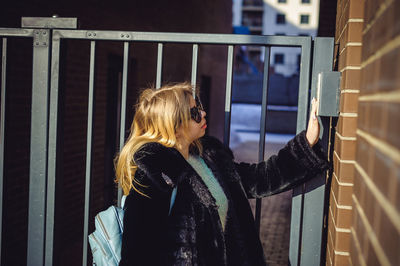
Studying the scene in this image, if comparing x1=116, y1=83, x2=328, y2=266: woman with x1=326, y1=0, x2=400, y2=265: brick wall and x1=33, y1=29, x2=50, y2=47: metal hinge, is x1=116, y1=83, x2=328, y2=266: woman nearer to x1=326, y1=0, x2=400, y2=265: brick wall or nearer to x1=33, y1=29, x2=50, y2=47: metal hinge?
x1=326, y1=0, x2=400, y2=265: brick wall

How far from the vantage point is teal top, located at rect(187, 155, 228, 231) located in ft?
6.75

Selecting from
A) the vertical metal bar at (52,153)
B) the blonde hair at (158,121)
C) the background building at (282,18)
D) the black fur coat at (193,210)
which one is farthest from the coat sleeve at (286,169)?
the background building at (282,18)

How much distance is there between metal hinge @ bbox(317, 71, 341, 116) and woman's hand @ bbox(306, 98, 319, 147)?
0.11 meters

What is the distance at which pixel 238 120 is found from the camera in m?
25.8

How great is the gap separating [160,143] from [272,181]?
603mm

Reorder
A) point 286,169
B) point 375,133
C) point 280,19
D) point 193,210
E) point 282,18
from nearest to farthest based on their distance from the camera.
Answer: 1. point 375,133
2. point 193,210
3. point 286,169
4. point 282,18
5. point 280,19

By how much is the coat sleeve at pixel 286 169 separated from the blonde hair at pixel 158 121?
1.45ft

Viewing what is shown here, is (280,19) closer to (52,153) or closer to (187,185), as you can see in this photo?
(52,153)

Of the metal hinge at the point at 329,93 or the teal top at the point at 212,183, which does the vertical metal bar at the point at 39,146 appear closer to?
the teal top at the point at 212,183

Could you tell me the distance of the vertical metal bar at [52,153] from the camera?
2277 millimetres

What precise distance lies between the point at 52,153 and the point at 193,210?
83 cm

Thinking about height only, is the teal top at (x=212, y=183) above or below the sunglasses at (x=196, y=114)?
below

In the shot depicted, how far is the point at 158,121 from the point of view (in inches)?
81.4

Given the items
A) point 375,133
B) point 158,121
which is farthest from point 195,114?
point 375,133
